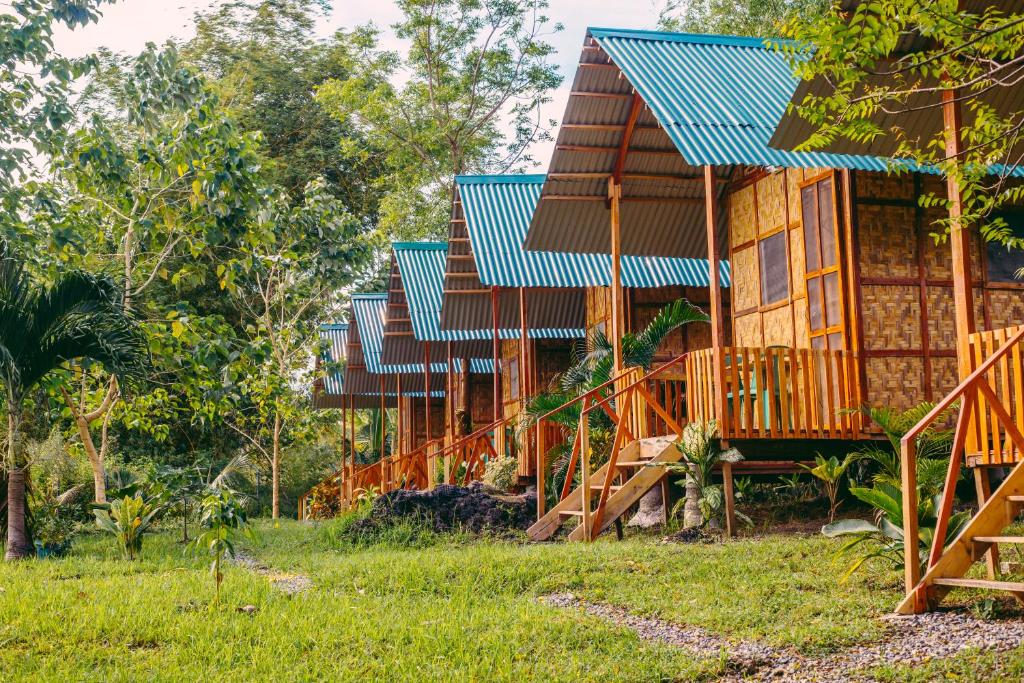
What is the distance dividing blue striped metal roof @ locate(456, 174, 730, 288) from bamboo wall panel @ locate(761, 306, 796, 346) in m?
3.68

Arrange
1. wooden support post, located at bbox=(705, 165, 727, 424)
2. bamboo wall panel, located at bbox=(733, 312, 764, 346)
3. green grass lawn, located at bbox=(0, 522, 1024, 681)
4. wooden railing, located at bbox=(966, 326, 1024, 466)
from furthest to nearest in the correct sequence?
bamboo wall panel, located at bbox=(733, 312, 764, 346) < wooden support post, located at bbox=(705, 165, 727, 424) < wooden railing, located at bbox=(966, 326, 1024, 466) < green grass lawn, located at bbox=(0, 522, 1024, 681)

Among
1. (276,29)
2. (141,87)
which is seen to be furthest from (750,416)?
(276,29)

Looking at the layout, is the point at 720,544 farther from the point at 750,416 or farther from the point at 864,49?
the point at 864,49

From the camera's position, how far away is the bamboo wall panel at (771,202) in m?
13.6

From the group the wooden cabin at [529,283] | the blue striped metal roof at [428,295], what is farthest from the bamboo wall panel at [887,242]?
the blue striped metal roof at [428,295]

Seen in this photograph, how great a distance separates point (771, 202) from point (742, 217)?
817 millimetres

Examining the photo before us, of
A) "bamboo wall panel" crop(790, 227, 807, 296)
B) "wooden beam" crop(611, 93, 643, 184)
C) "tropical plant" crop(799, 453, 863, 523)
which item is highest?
"wooden beam" crop(611, 93, 643, 184)

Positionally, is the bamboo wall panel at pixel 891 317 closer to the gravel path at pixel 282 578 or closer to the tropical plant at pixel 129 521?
the gravel path at pixel 282 578

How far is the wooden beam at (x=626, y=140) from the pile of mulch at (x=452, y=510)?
4.14 meters

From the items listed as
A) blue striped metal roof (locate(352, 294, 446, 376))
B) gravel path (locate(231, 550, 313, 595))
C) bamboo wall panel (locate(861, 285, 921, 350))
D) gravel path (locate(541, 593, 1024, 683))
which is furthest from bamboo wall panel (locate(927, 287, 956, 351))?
blue striped metal roof (locate(352, 294, 446, 376))

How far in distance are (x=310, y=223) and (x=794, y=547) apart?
34.5ft

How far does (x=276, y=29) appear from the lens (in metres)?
37.4

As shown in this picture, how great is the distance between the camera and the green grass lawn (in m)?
6.46

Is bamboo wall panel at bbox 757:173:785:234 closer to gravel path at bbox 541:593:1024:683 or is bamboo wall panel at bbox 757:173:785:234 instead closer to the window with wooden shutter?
the window with wooden shutter
